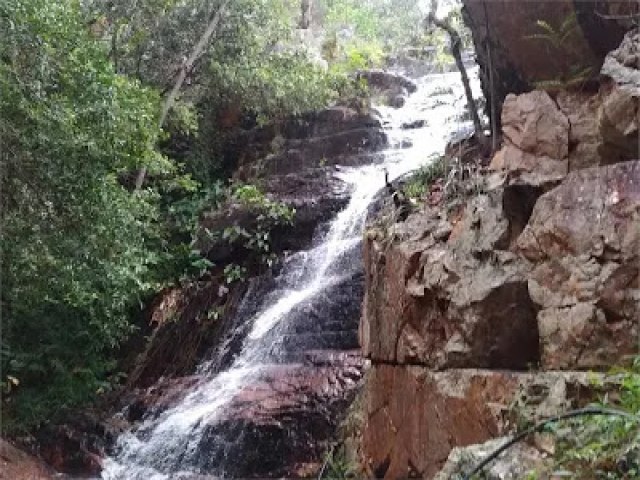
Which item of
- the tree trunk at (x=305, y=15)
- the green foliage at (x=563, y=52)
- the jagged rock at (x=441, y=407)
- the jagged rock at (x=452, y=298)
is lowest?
the jagged rock at (x=441, y=407)

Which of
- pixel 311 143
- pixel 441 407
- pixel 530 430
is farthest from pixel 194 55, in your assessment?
pixel 530 430

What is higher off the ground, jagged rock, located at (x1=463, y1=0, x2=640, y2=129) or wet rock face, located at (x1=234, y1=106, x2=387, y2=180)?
wet rock face, located at (x1=234, y1=106, x2=387, y2=180)

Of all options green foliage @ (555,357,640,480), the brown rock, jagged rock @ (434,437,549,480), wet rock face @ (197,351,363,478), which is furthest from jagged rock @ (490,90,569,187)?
wet rock face @ (197,351,363,478)

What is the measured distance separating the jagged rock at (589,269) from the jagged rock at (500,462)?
1165 millimetres

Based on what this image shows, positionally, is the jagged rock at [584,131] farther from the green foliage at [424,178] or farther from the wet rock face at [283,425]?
the wet rock face at [283,425]

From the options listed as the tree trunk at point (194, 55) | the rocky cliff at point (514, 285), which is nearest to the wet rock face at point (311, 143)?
the tree trunk at point (194, 55)

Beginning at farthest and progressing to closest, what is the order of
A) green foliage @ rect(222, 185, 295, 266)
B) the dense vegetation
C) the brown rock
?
green foliage @ rect(222, 185, 295, 266) → the dense vegetation → the brown rock

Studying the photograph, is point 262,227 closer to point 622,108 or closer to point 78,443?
point 78,443

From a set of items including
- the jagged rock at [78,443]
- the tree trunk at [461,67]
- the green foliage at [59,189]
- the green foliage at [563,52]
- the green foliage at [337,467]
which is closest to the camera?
the green foliage at [563,52]

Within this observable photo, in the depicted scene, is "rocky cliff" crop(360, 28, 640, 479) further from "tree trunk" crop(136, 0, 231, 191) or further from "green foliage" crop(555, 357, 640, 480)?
"tree trunk" crop(136, 0, 231, 191)

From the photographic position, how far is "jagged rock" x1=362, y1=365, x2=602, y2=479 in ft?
13.6

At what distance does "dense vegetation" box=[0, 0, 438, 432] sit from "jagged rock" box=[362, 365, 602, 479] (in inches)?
178

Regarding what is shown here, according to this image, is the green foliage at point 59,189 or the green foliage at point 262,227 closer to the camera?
the green foliage at point 59,189

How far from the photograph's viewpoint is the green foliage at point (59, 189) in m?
8.17
